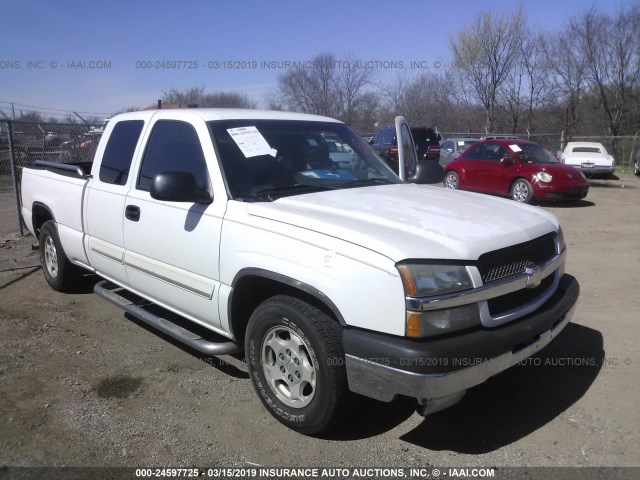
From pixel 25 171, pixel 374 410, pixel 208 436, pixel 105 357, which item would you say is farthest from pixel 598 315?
pixel 25 171

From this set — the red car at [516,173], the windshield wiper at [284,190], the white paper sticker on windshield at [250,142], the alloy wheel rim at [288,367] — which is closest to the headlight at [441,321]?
the alloy wheel rim at [288,367]

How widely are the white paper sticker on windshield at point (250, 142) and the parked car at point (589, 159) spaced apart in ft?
59.1

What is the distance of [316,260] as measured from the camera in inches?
112

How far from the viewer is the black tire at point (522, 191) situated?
42.3ft

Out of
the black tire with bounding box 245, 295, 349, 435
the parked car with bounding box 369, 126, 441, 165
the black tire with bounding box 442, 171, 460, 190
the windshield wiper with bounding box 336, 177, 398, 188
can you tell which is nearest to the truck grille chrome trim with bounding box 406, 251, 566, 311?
the black tire with bounding box 245, 295, 349, 435

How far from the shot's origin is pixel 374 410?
348 cm

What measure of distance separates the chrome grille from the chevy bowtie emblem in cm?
2

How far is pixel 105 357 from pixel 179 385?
0.90 m

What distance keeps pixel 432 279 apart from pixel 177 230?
6.36 feet

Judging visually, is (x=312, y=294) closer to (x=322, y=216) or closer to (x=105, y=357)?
(x=322, y=216)

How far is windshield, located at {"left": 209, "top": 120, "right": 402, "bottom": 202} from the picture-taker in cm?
359

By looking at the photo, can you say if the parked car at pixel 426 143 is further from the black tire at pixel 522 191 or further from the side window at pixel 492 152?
the black tire at pixel 522 191

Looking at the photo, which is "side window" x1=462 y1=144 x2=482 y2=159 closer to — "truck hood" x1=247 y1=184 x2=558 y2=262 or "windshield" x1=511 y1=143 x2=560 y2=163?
"windshield" x1=511 y1=143 x2=560 y2=163

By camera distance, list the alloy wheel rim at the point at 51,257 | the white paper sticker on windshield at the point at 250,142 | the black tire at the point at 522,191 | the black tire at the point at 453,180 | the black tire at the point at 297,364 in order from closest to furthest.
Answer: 1. the black tire at the point at 297,364
2. the white paper sticker on windshield at the point at 250,142
3. the alloy wheel rim at the point at 51,257
4. the black tire at the point at 522,191
5. the black tire at the point at 453,180
